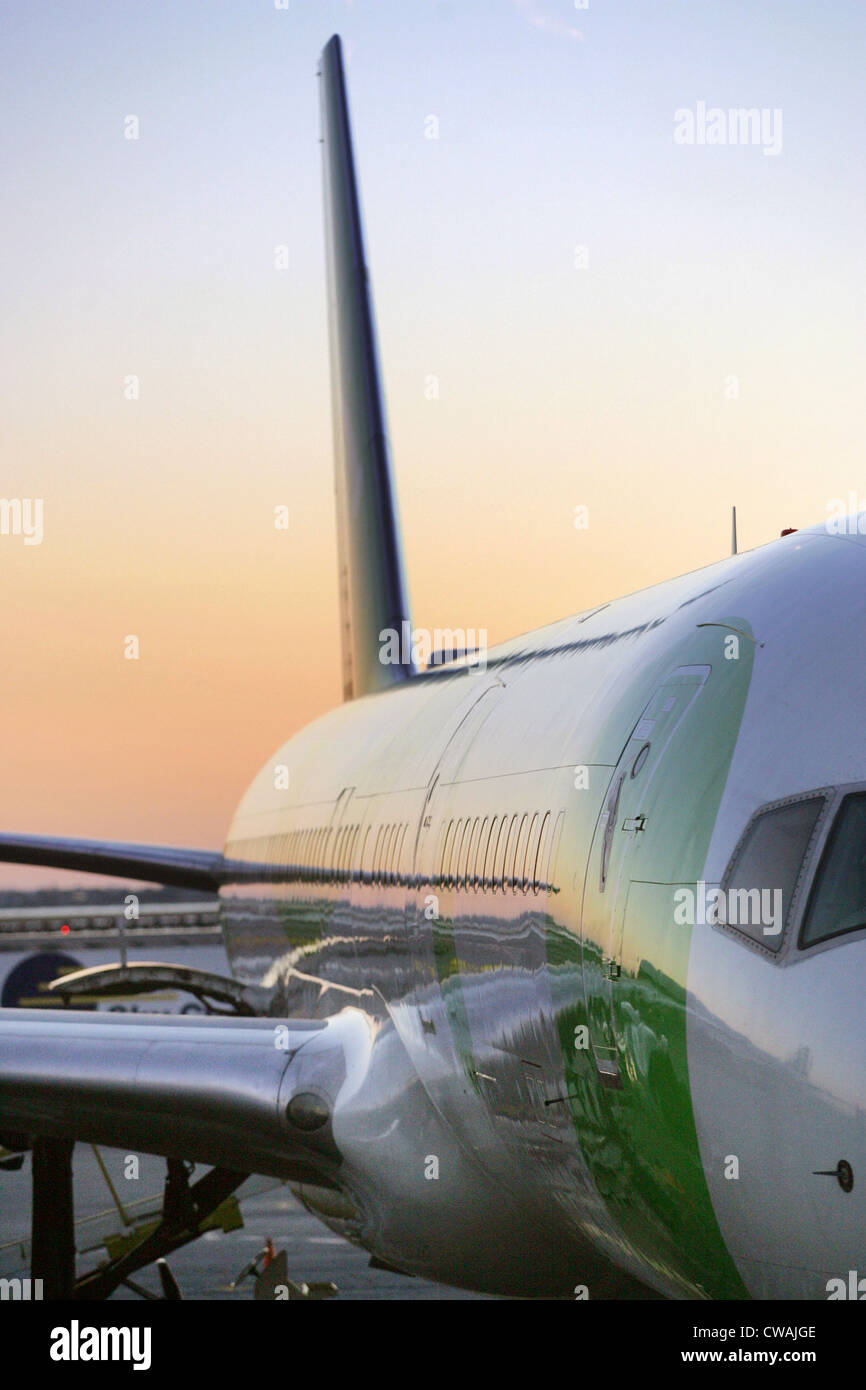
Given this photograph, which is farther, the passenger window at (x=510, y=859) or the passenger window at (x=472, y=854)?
the passenger window at (x=472, y=854)

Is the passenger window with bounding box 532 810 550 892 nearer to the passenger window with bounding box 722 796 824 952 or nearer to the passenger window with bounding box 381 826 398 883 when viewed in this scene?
the passenger window with bounding box 722 796 824 952

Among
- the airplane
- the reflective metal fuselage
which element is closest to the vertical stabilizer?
the airplane

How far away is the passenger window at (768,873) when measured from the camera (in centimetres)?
555

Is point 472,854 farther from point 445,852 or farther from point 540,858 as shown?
point 540,858

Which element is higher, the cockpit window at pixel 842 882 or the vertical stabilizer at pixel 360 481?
the vertical stabilizer at pixel 360 481

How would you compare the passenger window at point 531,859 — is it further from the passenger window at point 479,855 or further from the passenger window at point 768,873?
the passenger window at point 768,873

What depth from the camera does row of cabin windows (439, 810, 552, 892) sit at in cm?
794

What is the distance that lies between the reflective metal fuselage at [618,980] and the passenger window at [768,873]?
56mm

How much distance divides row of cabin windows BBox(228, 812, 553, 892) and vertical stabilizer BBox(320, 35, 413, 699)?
3.74 metres

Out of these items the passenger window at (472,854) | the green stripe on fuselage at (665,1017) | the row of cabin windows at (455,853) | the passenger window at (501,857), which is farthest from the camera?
the passenger window at (472,854)

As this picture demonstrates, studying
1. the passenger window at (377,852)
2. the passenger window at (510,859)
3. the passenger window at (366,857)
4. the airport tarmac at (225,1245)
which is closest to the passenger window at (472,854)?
the passenger window at (510,859)

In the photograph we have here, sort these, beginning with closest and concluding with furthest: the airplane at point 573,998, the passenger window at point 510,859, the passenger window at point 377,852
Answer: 1. the airplane at point 573,998
2. the passenger window at point 510,859
3. the passenger window at point 377,852
